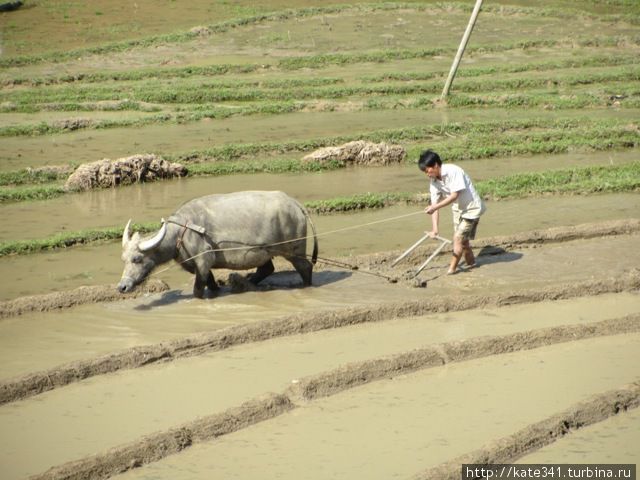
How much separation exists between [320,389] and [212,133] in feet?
32.9

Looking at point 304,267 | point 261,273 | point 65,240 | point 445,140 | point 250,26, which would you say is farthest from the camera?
point 250,26

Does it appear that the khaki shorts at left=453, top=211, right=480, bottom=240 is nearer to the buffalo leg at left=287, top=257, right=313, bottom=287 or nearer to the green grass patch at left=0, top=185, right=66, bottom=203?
the buffalo leg at left=287, top=257, right=313, bottom=287

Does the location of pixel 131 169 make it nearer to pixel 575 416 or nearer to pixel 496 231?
pixel 496 231

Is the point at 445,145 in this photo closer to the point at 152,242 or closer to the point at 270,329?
the point at 152,242

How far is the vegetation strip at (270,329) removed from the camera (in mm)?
6773

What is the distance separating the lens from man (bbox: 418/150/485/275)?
8547mm

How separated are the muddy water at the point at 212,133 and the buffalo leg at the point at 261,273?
5962mm

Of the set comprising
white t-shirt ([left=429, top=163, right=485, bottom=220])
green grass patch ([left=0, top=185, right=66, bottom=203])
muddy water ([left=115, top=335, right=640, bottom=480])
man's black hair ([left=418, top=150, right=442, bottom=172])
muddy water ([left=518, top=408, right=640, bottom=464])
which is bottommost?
muddy water ([left=518, top=408, right=640, bottom=464])

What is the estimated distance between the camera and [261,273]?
29.7 ft

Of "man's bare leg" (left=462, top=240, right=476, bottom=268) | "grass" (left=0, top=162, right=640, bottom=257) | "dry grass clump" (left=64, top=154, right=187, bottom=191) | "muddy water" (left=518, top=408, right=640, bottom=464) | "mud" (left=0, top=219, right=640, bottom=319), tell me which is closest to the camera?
"muddy water" (left=518, top=408, right=640, bottom=464)

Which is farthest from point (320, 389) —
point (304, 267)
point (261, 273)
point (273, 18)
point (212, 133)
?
point (273, 18)

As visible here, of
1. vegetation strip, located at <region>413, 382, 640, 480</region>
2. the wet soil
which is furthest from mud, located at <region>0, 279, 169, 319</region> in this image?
vegetation strip, located at <region>413, 382, 640, 480</region>

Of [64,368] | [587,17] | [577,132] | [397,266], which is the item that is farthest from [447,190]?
[587,17]

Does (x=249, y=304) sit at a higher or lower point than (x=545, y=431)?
higher
